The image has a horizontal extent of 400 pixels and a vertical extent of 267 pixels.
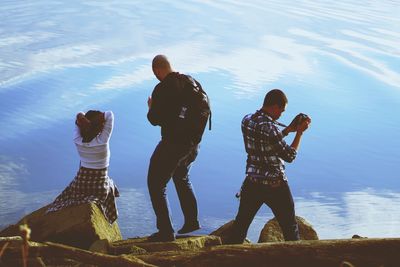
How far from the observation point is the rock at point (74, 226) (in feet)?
21.2

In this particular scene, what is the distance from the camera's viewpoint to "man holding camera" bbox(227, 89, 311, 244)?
16.6 ft

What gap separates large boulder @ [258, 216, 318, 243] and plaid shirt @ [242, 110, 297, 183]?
2.11 m

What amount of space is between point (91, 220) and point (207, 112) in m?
1.79

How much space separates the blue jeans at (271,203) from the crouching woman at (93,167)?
180 centimetres

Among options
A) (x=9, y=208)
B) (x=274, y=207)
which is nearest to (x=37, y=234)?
(x=274, y=207)

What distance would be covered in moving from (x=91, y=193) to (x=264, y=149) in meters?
2.50

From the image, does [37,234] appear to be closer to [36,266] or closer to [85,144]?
[85,144]

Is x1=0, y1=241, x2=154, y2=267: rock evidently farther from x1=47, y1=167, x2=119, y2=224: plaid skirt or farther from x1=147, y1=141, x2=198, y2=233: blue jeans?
x1=47, y1=167, x2=119, y2=224: plaid skirt

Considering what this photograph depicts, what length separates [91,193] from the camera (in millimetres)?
6793

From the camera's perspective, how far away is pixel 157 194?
5879 millimetres

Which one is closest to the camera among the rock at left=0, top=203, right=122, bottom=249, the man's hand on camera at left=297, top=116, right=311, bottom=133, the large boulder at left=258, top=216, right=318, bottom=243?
the man's hand on camera at left=297, top=116, right=311, bottom=133

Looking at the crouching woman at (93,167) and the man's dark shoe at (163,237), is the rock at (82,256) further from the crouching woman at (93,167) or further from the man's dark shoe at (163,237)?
the crouching woman at (93,167)

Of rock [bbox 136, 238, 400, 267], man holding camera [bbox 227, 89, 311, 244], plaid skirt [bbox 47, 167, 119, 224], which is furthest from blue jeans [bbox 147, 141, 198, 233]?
rock [bbox 136, 238, 400, 267]

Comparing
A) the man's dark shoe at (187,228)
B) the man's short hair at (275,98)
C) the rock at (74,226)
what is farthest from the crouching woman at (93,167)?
the man's short hair at (275,98)
